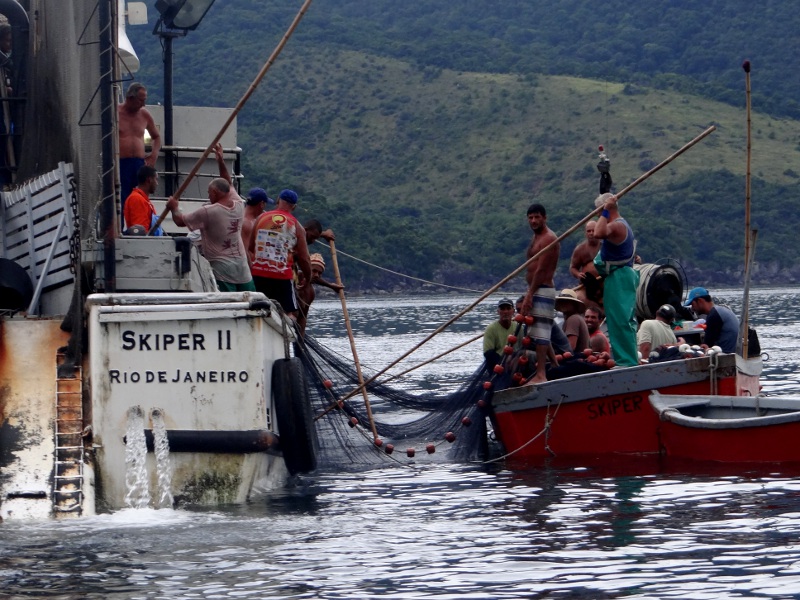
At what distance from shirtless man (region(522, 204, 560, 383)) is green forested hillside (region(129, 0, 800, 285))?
83635 millimetres

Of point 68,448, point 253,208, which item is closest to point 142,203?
point 253,208

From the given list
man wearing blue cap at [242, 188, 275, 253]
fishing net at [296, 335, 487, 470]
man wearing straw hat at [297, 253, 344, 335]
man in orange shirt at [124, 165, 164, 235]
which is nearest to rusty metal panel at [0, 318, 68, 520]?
man in orange shirt at [124, 165, 164, 235]

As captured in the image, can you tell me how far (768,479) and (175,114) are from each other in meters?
8.63

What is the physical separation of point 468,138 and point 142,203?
130 m

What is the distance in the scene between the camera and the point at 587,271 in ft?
48.0

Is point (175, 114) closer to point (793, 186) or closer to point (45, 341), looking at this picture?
point (45, 341)

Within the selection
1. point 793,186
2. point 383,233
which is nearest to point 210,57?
point 383,233

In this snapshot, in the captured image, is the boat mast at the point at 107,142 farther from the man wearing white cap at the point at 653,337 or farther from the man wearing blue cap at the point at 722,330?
the man wearing blue cap at the point at 722,330

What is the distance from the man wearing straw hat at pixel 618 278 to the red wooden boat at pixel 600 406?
1.87ft

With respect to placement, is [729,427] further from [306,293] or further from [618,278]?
[306,293]

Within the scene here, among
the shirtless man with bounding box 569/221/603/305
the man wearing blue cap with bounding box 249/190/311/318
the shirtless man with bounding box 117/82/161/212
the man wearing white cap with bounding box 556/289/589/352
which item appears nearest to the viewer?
the man wearing blue cap with bounding box 249/190/311/318

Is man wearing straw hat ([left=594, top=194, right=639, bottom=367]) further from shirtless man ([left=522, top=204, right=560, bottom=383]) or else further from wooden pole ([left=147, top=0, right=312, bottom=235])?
wooden pole ([left=147, top=0, right=312, bottom=235])

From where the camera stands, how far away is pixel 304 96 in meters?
144

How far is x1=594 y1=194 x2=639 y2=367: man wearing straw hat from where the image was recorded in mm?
Answer: 13539
